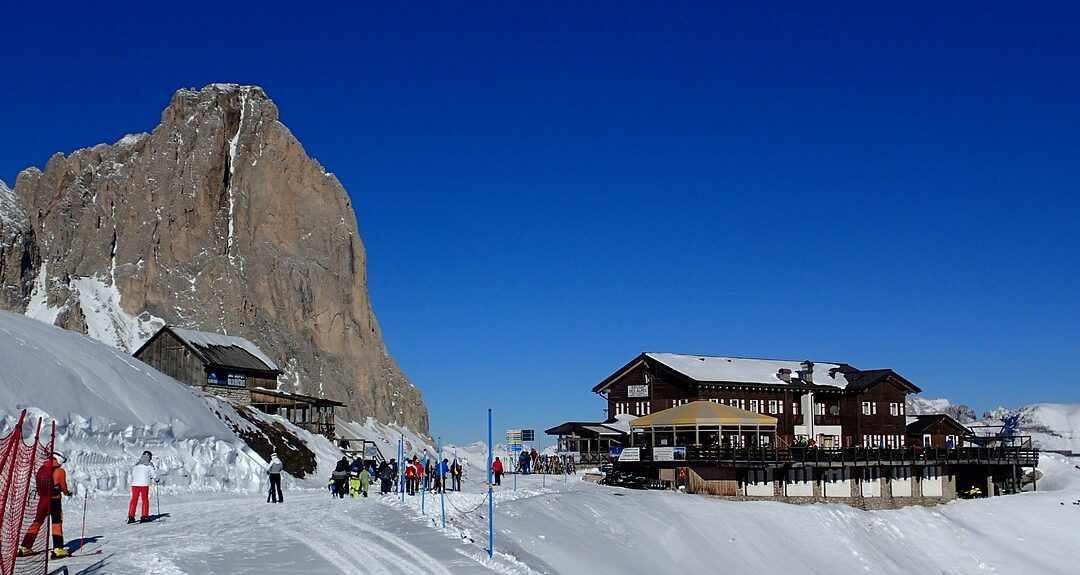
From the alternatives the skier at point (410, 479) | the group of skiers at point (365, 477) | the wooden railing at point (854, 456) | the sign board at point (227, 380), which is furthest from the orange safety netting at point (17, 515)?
the sign board at point (227, 380)

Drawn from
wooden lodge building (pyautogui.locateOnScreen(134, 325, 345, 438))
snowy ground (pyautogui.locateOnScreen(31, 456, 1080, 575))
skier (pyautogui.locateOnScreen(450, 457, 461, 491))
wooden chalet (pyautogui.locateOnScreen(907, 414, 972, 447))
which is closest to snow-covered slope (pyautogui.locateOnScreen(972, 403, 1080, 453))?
wooden chalet (pyautogui.locateOnScreen(907, 414, 972, 447))

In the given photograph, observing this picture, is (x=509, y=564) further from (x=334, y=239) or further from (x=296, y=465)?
(x=334, y=239)

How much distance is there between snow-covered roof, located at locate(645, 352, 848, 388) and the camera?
200 ft

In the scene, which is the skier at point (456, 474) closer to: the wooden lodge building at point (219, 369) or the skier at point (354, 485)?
the skier at point (354, 485)

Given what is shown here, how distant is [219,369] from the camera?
6050 cm

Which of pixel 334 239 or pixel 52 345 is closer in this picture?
pixel 52 345

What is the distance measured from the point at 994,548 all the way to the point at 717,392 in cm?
1851

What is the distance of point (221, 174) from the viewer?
136 metres

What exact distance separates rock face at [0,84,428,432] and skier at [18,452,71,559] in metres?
107

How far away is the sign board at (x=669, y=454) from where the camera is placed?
44.7m

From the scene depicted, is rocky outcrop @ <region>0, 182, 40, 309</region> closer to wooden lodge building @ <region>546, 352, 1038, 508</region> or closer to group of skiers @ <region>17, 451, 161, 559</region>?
wooden lodge building @ <region>546, 352, 1038, 508</region>

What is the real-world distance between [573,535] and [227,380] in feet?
131

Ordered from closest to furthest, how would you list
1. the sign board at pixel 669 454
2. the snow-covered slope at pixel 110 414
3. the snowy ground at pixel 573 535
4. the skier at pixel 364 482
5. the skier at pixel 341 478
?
the snowy ground at pixel 573 535 → the snow-covered slope at pixel 110 414 → the skier at pixel 341 478 → the skier at pixel 364 482 → the sign board at pixel 669 454

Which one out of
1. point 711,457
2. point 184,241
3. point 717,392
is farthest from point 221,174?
point 711,457
